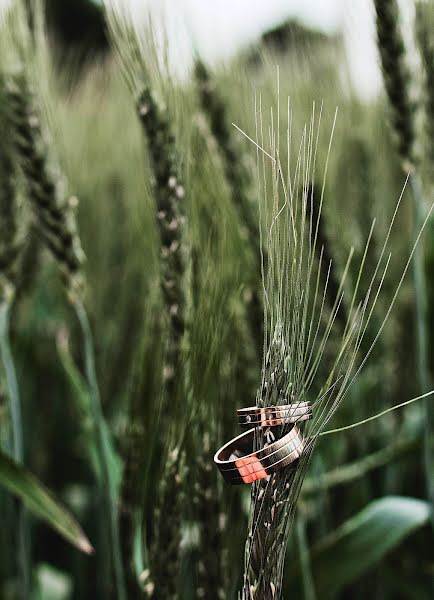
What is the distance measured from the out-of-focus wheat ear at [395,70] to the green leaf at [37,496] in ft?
1.38

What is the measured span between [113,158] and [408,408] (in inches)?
24.5

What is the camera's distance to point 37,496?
55cm

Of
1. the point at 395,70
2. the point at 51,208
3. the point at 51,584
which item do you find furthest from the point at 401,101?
the point at 51,584

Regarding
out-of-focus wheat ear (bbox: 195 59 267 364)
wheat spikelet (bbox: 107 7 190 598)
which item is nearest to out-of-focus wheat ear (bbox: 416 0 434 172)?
out-of-focus wheat ear (bbox: 195 59 267 364)

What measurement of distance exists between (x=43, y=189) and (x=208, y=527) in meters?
0.30

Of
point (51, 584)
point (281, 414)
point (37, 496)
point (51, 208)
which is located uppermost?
point (51, 208)

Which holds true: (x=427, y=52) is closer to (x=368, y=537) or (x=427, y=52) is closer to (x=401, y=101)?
(x=401, y=101)

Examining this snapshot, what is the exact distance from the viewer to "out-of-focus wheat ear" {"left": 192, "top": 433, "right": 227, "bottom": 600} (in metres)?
0.42

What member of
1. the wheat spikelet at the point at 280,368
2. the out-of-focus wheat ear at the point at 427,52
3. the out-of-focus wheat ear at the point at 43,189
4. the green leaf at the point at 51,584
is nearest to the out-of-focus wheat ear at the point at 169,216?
the out-of-focus wheat ear at the point at 43,189

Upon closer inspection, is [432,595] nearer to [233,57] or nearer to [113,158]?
[233,57]

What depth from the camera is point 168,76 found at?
523 millimetres

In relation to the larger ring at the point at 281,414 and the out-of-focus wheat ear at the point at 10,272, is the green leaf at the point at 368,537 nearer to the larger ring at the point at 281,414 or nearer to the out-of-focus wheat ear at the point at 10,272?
the out-of-focus wheat ear at the point at 10,272

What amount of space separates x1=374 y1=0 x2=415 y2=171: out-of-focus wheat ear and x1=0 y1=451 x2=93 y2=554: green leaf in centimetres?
42

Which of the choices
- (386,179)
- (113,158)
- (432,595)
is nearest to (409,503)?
(432,595)
